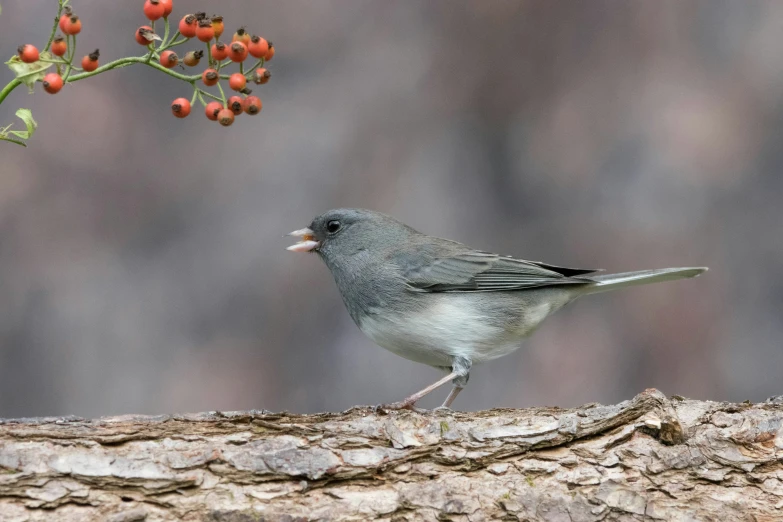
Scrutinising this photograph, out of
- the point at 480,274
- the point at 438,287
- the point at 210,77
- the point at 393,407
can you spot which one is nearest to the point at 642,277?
the point at 480,274

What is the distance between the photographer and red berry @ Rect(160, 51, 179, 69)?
1655 millimetres

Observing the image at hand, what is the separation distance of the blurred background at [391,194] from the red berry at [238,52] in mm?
1493

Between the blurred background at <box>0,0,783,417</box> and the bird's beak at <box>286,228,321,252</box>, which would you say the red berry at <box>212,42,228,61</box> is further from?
the blurred background at <box>0,0,783,417</box>

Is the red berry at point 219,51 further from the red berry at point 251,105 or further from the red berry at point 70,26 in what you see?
the red berry at point 70,26

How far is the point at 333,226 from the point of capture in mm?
2947

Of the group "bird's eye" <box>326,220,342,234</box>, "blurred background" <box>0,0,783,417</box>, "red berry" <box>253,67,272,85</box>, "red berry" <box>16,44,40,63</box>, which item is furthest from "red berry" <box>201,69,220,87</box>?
"blurred background" <box>0,0,783,417</box>

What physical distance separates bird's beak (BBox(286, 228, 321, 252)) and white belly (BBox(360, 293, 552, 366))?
38 centimetres

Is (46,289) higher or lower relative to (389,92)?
lower

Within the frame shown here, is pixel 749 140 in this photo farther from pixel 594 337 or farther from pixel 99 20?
pixel 99 20

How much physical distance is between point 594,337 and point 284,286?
4.22 feet

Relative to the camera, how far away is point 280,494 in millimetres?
1884

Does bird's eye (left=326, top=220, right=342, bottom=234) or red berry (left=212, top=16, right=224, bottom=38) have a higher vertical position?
bird's eye (left=326, top=220, right=342, bottom=234)

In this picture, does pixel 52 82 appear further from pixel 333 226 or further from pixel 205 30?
pixel 333 226

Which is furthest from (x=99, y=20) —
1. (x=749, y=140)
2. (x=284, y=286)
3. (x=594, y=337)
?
(x=749, y=140)
